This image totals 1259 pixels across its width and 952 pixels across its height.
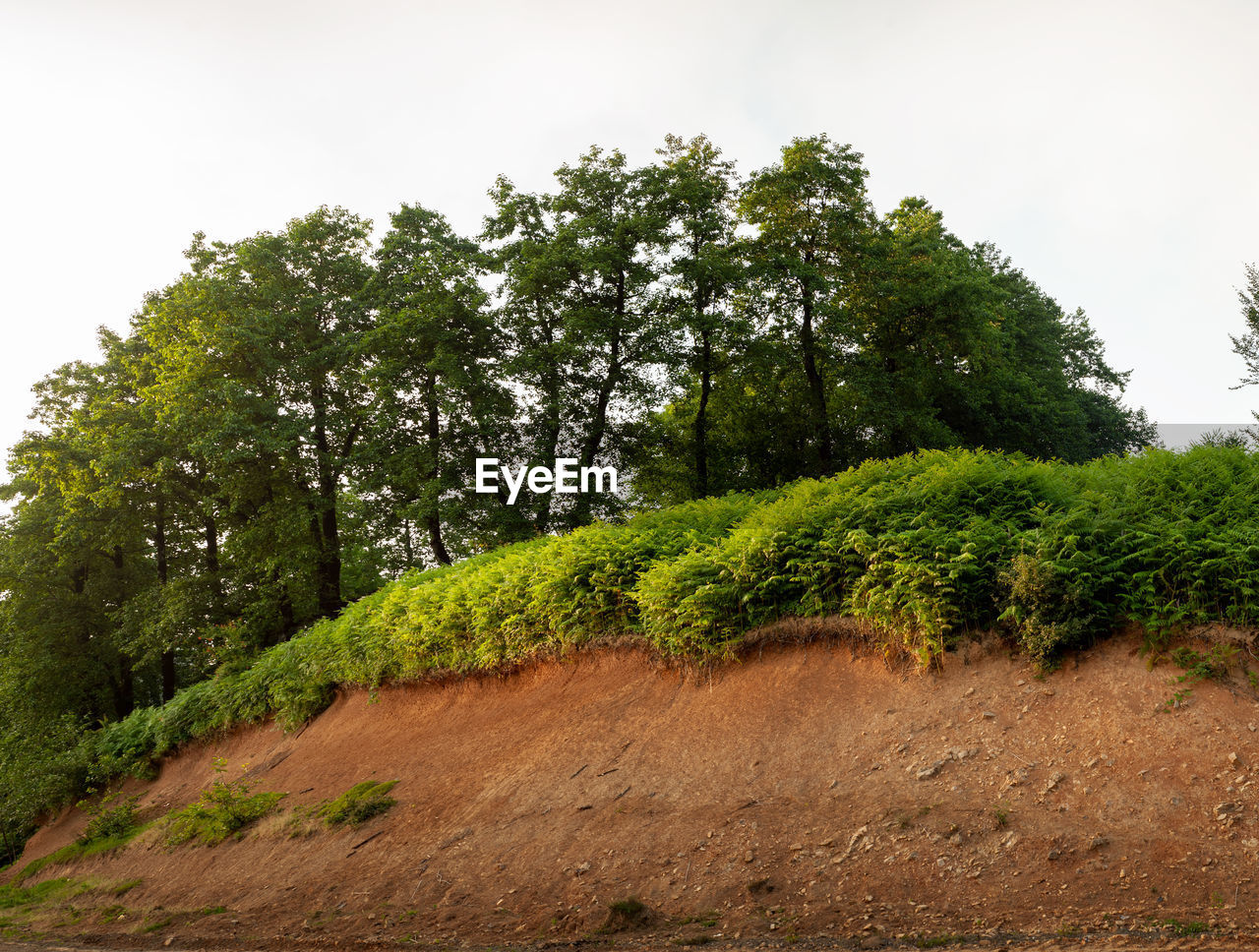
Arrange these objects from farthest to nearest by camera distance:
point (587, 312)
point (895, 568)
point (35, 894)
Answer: point (587, 312)
point (35, 894)
point (895, 568)

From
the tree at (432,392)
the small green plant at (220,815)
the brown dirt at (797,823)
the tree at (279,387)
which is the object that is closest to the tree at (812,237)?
the tree at (432,392)

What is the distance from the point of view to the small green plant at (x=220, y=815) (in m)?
12.6

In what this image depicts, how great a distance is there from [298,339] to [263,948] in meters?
21.0

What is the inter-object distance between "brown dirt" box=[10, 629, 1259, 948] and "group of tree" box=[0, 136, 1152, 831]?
1273cm

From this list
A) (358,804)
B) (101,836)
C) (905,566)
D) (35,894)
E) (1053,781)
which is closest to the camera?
(1053,781)

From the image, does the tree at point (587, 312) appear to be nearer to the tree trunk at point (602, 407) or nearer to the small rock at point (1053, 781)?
the tree trunk at point (602, 407)

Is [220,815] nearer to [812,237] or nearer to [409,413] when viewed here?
[409,413]

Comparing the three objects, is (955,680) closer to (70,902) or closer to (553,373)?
(70,902)

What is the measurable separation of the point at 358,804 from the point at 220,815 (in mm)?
3566

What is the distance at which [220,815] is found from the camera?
1273 cm

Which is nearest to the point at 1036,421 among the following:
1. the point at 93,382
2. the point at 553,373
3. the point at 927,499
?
the point at 553,373

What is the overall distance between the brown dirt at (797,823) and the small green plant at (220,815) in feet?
3.07

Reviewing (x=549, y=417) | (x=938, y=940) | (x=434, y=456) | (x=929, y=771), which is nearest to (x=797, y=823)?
(x=929, y=771)

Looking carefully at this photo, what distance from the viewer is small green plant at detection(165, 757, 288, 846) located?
41.4ft
